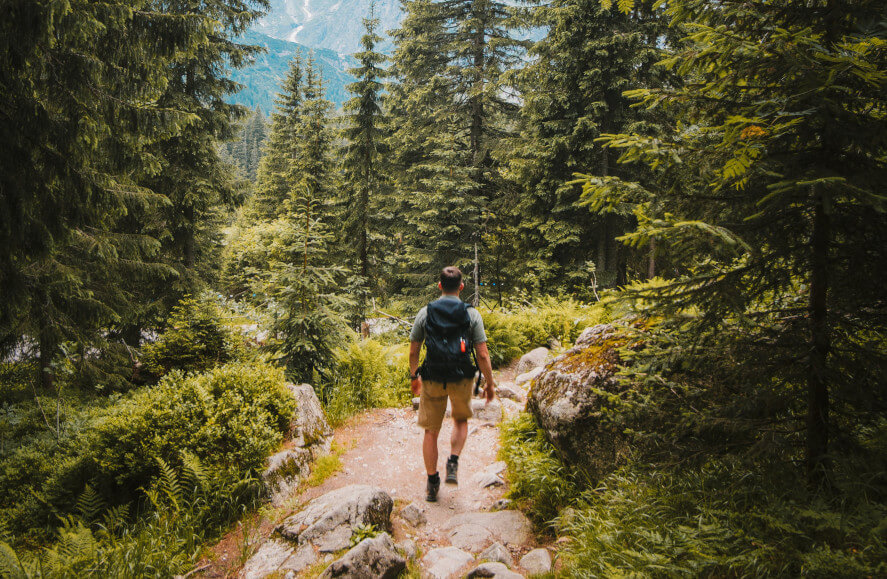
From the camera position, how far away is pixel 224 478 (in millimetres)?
4621

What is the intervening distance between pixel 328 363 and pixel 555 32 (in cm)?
1164

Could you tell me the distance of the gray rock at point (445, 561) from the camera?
142 inches

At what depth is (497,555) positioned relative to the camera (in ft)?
12.3

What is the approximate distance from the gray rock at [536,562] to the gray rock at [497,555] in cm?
12

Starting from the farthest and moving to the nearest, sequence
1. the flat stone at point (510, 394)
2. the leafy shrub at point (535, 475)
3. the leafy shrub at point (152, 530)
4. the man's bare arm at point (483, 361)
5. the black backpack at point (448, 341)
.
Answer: the flat stone at point (510, 394) → the man's bare arm at point (483, 361) → the black backpack at point (448, 341) → the leafy shrub at point (535, 475) → the leafy shrub at point (152, 530)

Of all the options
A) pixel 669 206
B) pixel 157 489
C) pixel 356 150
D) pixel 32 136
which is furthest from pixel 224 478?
pixel 356 150

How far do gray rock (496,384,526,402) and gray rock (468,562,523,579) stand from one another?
487cm

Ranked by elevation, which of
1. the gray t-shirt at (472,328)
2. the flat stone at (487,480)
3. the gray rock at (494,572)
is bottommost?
the flat stone at (487,480)

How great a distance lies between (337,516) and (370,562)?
790 mm

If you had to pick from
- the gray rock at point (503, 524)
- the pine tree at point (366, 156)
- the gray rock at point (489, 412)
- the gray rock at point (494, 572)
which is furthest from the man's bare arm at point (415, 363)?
the pine tree at point (366, 156)

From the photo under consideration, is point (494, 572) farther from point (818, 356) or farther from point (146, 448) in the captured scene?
point (146, 448)

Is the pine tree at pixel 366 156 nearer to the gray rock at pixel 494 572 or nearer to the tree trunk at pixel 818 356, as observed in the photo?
the gray rock at pixel 494 572

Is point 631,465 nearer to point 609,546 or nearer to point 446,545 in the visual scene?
point 609,546

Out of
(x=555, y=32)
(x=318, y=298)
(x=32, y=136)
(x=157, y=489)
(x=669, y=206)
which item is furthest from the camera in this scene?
(x=555, y=32)
